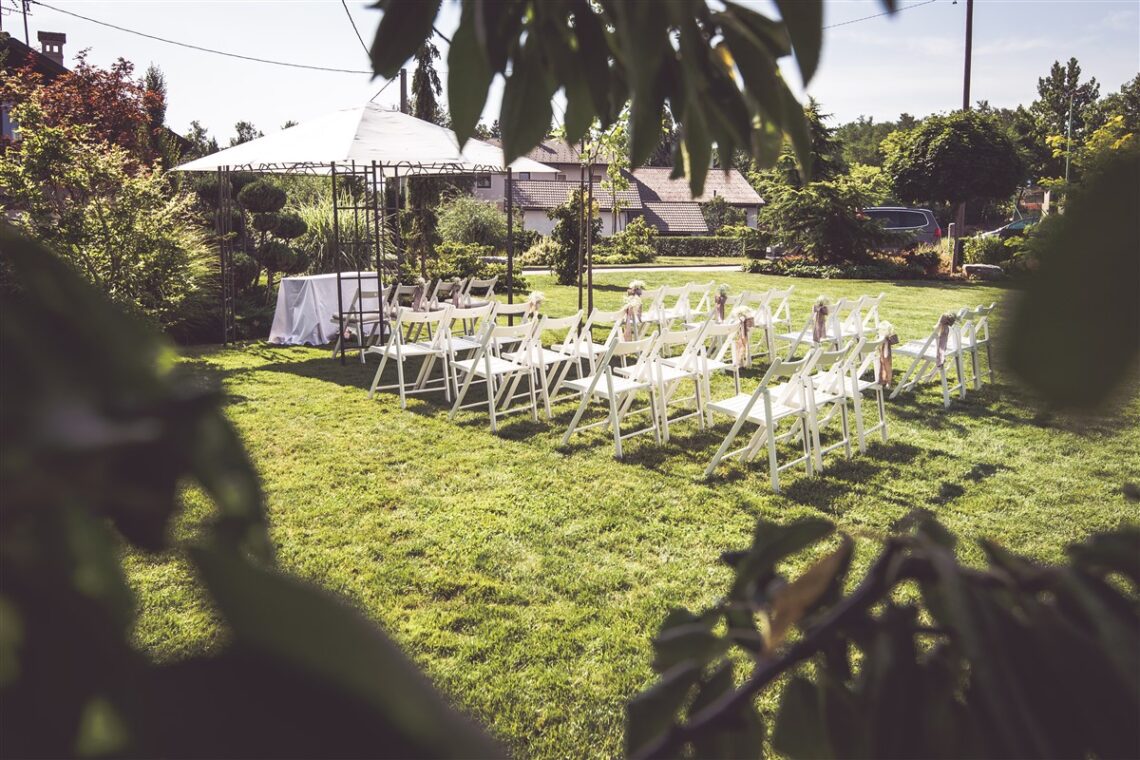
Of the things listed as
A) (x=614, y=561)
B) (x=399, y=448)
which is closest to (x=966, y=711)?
(x=614, y=561)

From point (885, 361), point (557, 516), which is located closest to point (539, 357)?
point (557, 516)

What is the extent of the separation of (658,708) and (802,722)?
172mm

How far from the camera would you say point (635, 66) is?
0.48m

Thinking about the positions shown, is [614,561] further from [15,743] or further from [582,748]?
[15,743]

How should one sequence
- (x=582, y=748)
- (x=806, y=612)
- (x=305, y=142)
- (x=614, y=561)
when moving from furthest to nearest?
1. (x=305, y=142)
2. (x=614, y=561)
3. (x=582, y=748)
4. (x=806, y=612)

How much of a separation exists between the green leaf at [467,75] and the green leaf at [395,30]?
0.03m

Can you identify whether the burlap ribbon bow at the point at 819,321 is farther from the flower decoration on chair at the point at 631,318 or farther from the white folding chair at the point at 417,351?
the white folding chair at the point at 417,351

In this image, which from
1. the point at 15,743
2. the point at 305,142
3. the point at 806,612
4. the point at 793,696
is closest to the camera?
the point at 15,743

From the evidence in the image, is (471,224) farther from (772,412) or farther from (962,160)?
(772,412)

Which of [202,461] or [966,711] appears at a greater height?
[202,461]

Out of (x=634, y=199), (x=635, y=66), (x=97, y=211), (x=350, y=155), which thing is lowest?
(x=635, y=66)

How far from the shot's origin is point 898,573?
0.51 metres

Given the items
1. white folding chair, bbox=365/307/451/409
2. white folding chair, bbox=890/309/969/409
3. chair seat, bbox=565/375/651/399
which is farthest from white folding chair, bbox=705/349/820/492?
white folding chair, bbox=365/307/451/409

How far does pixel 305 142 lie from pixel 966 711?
11.8 meters
